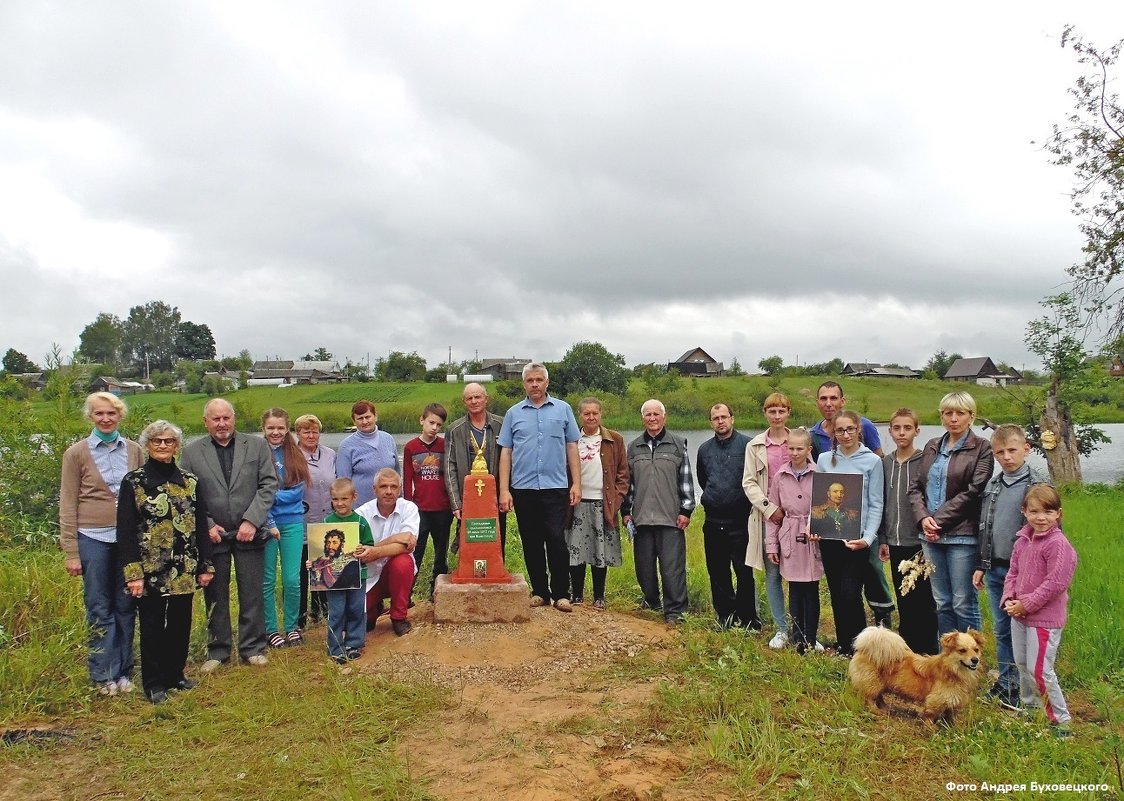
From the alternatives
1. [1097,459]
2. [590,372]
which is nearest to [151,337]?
[590,372]

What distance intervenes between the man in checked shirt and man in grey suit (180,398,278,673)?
2923mm

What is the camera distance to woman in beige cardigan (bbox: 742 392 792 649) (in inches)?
219

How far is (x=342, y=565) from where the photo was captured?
17.4 ft

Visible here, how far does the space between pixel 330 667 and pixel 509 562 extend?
4.99 metres

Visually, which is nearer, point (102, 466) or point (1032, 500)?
point (1032, 500)

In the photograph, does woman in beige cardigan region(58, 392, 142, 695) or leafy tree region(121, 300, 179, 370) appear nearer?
woman in beige cardigan region(58, 392, 142, 695)

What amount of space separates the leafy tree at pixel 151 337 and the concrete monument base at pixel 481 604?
8391cm

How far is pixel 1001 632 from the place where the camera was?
14.8 ft

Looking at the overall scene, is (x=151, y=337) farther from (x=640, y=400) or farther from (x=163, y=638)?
(x=163, y=638)

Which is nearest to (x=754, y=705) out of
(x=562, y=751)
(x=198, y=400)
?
(x=562, y=751)

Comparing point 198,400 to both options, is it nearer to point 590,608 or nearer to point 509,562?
point 509,562

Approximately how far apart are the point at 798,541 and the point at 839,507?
1.39 ft

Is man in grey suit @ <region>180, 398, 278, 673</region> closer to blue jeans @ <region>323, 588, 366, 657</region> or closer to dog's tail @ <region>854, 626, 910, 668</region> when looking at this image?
blue jeans @ <region>323, 588, 366, 657</region>

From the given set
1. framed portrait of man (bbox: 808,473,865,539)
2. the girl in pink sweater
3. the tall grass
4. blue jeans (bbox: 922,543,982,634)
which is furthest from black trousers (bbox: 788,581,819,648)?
the tall grass
